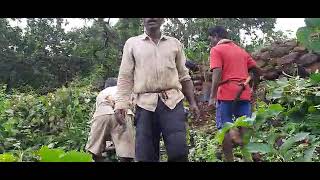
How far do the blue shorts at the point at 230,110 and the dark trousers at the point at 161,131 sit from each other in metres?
1.19

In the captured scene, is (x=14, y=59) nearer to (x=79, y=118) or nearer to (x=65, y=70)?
(x=65, y=70)

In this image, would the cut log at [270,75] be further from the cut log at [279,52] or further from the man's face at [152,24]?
the man's face at [152,24]

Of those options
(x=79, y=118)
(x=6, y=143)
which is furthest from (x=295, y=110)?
(x=79, y=118)

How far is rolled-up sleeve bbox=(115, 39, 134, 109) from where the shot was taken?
3664mm

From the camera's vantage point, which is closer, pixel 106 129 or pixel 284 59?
pixel 106 129

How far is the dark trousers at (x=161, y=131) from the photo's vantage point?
3.49 metres

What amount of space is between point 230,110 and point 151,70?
4.68ft

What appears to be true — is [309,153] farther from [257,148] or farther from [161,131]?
[161,131]

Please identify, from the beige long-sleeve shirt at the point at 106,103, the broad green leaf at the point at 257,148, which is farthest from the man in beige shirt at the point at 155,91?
the broad green leaf at the point at 257,148

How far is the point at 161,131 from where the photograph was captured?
361 centimetres

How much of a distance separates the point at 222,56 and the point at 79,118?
4.45 m

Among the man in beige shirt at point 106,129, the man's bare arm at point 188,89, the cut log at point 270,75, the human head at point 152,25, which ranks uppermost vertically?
the human head at point 152,25

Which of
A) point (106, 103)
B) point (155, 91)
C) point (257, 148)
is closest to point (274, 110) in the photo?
point (257, 148)

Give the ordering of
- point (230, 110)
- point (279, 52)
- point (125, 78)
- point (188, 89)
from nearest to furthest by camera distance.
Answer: point (125, 78)
point (188, 89)
point (230, 110)
point (279, 52)
